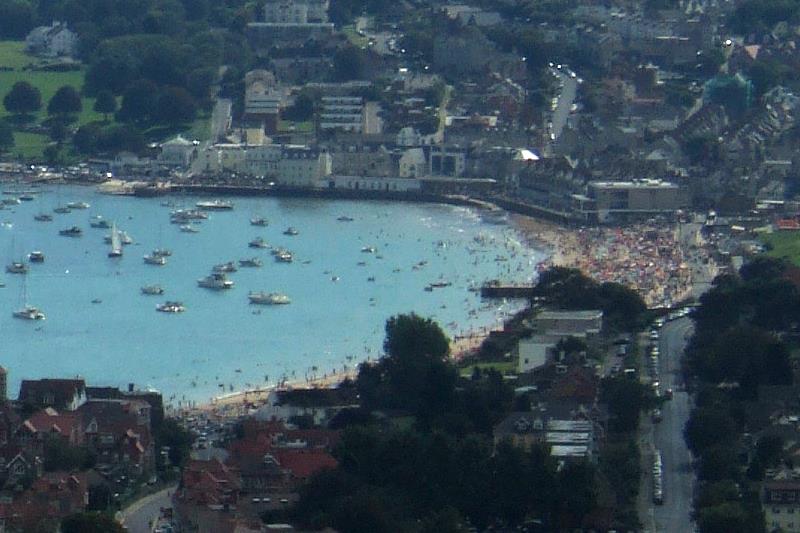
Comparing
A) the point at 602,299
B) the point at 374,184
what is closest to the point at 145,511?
the point at 602,299

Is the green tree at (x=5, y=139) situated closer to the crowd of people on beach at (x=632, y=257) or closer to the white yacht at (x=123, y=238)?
the white yacht at (x=123, y=238)

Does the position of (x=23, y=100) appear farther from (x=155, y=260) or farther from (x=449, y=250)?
(x=449, y=250)

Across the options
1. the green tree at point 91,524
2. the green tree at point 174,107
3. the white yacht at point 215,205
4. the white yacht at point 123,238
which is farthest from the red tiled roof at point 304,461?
the green tree at point 174,107

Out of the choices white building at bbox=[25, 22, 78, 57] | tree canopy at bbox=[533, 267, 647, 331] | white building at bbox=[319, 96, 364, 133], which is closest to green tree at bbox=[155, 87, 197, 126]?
white building at bbox=[319, 96, 364, 133]

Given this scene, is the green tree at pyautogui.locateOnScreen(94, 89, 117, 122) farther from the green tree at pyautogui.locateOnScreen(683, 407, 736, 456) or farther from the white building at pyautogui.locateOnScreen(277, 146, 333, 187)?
the green tree at pyautogui.locateOnScreen(683, 407, 736, 456)

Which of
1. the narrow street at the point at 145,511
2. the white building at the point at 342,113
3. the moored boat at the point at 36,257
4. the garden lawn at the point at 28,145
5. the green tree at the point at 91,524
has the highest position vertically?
the green tree at the point at 91,524
